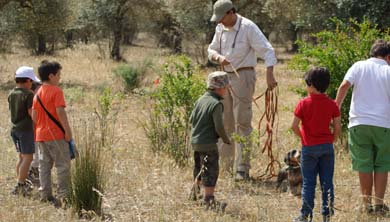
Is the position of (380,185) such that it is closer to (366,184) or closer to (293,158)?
(366,184)

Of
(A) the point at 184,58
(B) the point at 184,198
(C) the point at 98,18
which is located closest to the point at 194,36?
(C) the point at 98,18

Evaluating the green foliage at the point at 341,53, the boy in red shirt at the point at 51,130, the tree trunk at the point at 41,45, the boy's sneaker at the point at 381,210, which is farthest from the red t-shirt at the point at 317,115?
the tree trunk at the point at 41,45

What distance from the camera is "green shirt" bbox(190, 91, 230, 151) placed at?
5.54 meters

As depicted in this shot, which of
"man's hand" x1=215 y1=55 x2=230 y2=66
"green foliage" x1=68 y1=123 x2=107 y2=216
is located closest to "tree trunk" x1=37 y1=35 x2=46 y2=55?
"man's hand" x1=215 y1=55 x2=230 y2=66

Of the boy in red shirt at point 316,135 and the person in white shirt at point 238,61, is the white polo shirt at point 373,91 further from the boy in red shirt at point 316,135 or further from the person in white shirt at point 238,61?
the person in white shirt at point 238,61

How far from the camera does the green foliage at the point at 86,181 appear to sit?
5215mm

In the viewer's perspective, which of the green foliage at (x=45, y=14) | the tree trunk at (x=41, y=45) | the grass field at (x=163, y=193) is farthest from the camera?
the tree trunk at (x=41, y=45)

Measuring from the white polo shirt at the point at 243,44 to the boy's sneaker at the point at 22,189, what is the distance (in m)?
2.41

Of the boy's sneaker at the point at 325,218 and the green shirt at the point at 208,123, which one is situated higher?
the green shirt at the point at 208,123

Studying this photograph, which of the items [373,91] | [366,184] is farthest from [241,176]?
[373,91]

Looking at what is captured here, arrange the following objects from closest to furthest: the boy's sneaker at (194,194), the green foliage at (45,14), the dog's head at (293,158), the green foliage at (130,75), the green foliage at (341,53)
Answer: the boy's sneaker at (194,194) → the dog's head at (293,158) → the green foliage at (341,53) → the green foliage at (130,75) → the green foliage at (45,14)

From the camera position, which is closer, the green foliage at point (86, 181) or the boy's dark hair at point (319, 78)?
the boy's dark hair at point (319, 78)

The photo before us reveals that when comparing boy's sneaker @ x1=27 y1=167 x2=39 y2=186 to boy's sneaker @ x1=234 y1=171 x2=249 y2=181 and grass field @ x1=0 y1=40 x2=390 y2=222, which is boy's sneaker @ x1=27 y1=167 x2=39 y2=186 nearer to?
grass field @ x1=0 y1=40 x2=390 y2=222

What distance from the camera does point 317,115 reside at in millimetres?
5047
